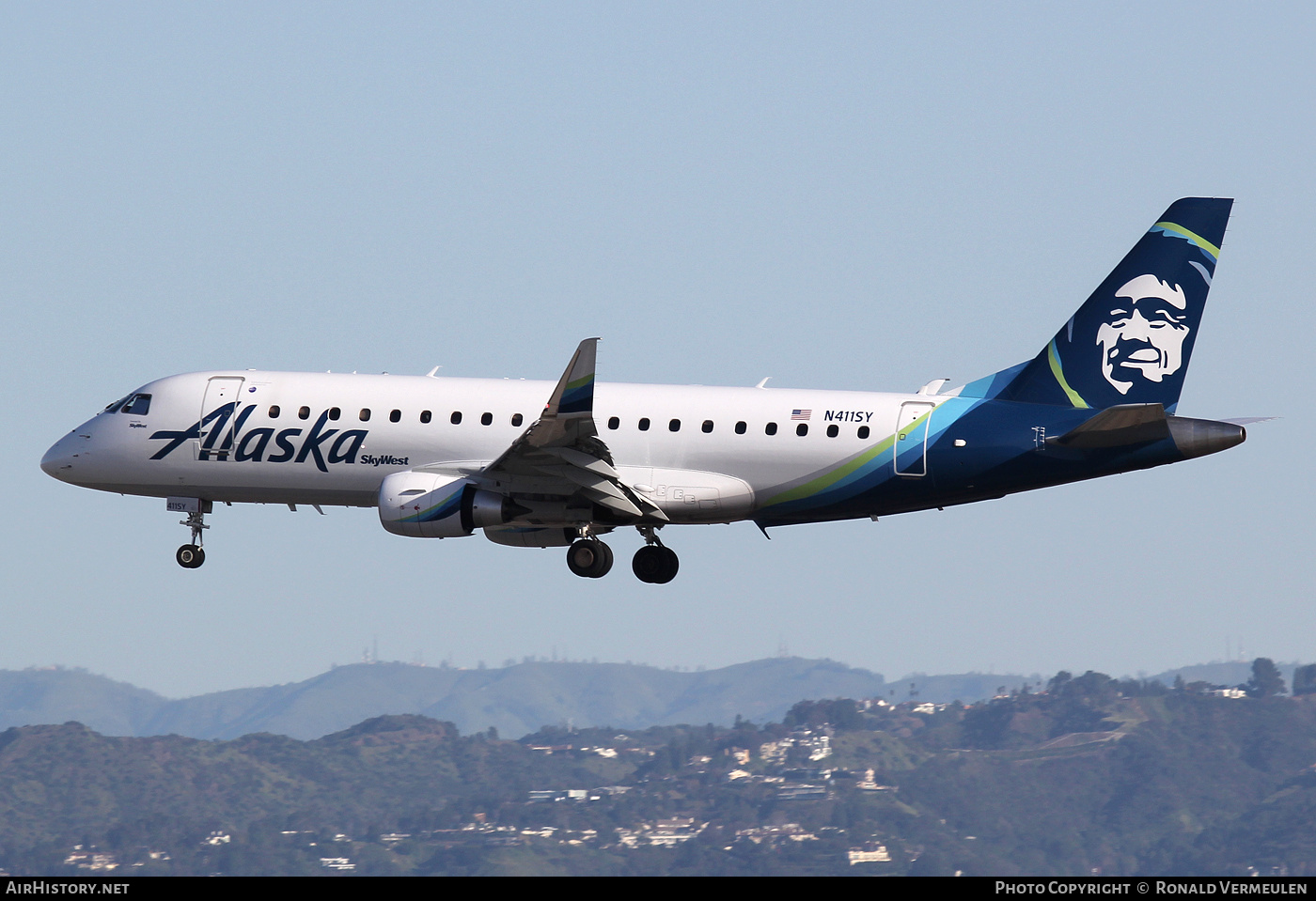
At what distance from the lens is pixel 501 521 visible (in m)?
47.3

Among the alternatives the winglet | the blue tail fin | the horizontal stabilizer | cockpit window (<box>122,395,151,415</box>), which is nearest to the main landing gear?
Answer: the winglet

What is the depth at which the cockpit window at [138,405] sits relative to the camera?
51.8 meters

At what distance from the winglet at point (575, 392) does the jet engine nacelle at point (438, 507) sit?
4.18 meters

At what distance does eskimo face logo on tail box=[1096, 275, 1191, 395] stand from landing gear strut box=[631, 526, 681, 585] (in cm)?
1338

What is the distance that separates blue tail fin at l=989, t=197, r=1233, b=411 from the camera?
47.0 metres

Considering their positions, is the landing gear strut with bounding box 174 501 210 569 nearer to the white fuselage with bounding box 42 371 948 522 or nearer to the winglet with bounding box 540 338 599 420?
the white fuselage with bounding box 42 371 948 522

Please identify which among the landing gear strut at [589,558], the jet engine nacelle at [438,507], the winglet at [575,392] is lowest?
the landing gear strut at [589,558]

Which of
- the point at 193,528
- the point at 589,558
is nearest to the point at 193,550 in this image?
the point at 193,528

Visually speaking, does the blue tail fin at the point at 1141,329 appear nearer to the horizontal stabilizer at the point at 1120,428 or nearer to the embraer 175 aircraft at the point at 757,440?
the embraer 175 aircraft at the point at 757,440

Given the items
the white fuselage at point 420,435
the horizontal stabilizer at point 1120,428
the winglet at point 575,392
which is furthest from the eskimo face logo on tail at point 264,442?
the horizontal stabilizer at point 1120,428

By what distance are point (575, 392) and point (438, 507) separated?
18.8ft

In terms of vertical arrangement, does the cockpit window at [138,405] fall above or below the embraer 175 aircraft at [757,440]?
above
